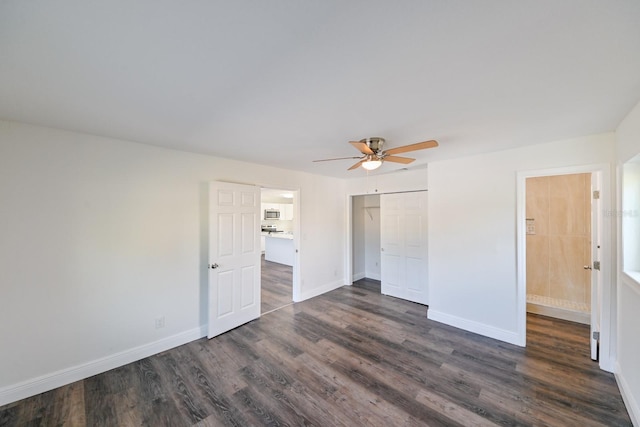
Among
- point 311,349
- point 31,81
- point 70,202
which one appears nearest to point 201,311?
point 311,349

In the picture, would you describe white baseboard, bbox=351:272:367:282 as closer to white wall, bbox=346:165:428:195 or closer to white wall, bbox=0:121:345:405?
white wall, bbox=346:165:428:195

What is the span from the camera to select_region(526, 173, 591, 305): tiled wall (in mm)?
3572

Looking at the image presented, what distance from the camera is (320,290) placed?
4.77 m

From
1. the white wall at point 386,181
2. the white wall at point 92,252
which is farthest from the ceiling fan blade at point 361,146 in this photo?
the white wall at point 92,252

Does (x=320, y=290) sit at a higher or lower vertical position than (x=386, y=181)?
lower

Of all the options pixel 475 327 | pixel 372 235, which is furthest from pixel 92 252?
pixel 372 235

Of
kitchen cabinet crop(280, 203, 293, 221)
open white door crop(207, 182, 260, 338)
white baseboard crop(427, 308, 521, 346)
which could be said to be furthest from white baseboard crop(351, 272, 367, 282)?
kitchen cabinet crop(280, 203, 293, 221)

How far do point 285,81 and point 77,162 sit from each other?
239 cm

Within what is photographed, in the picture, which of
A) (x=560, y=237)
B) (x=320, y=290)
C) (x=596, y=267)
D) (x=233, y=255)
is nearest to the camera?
(x=596, y=267)

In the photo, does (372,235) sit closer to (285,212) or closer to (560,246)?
(560,246)

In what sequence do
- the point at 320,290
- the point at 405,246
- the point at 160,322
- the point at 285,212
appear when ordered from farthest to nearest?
the point at 285,212 → the point at 320,290 → the point at 405,246 → the point at 160,322

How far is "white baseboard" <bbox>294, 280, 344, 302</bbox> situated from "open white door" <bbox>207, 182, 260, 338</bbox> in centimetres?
99

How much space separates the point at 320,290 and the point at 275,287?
1079 millimetres

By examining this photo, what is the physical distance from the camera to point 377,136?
2.41 meters
